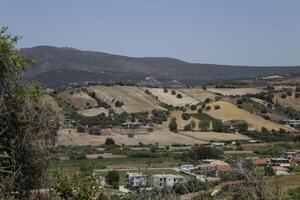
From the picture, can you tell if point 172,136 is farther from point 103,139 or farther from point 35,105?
point 35,105

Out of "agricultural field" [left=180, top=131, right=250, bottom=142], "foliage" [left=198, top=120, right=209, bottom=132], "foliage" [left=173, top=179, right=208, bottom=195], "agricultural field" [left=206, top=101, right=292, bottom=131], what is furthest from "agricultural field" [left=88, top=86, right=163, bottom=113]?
"foliage" [left=173, top=179, right=208, bottom=195]

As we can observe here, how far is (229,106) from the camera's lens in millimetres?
101500

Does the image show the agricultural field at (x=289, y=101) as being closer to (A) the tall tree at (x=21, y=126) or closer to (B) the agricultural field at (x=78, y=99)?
(B) the agricultural field at (x=78, y=99)

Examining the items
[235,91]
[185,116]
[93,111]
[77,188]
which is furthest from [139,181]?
[235,91]

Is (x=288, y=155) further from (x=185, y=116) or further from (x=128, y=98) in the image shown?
(x=128, y=98)

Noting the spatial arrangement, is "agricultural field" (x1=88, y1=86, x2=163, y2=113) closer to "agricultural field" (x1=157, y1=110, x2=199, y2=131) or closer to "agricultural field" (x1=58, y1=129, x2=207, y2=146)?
"agricultural field" (x1=157, y1=110, x2=199, y2=131)

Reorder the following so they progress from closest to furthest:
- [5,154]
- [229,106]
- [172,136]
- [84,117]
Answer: [5,154]
[172,136]
[84,117]
[229,106]

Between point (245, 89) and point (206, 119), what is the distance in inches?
1578

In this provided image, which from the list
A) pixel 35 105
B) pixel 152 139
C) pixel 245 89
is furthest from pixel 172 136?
pixel 35 105

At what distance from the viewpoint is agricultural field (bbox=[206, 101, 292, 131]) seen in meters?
93.8

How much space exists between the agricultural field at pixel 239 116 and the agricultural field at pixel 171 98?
53.4 ft

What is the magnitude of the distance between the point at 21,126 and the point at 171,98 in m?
112

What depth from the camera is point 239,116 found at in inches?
3829

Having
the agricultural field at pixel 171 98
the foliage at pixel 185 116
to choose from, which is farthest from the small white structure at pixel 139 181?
the agricultural field at pixel 171 98
